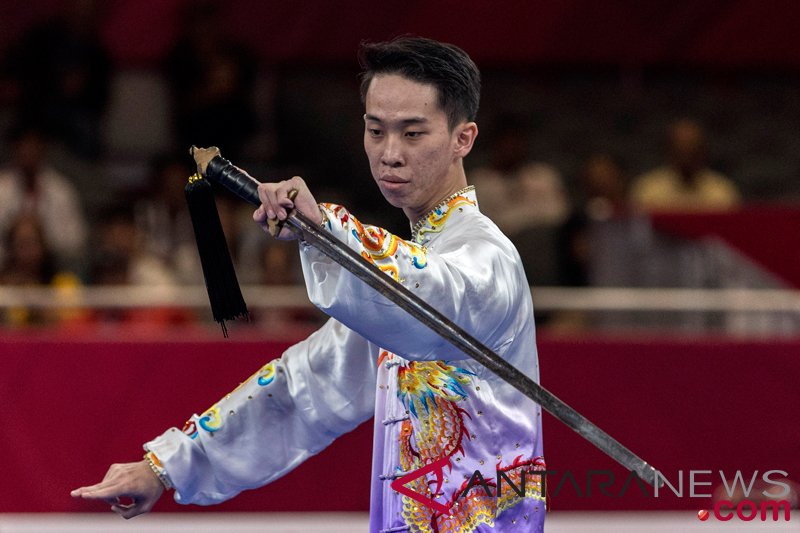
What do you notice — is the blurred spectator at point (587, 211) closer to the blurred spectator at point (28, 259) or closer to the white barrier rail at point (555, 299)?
the white barrier rail at point (555, 299)

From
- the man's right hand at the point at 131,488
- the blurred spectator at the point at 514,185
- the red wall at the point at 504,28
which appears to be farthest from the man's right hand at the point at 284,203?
the red wall at the point at 504,28

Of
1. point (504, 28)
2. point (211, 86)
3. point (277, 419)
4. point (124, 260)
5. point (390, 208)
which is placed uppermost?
point (504, 28)

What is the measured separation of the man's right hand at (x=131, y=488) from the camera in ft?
9.32

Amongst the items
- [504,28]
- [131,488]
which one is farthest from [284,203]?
[504,28]

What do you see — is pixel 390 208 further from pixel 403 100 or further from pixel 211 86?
Answer: pixel 403 100

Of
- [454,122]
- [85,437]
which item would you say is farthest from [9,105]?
[454,122]

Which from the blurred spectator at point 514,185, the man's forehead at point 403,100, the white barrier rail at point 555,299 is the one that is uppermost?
the blurred spectator at point 514,185

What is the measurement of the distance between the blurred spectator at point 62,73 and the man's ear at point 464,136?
16.1 feet

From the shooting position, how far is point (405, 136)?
2.63 m

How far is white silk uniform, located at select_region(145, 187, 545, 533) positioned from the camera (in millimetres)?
2352

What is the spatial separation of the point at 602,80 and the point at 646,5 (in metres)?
0.60

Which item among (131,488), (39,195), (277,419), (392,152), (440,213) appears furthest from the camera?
(39,195)

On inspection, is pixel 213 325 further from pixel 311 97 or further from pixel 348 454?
pixel 311 97

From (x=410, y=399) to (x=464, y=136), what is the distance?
51cm
